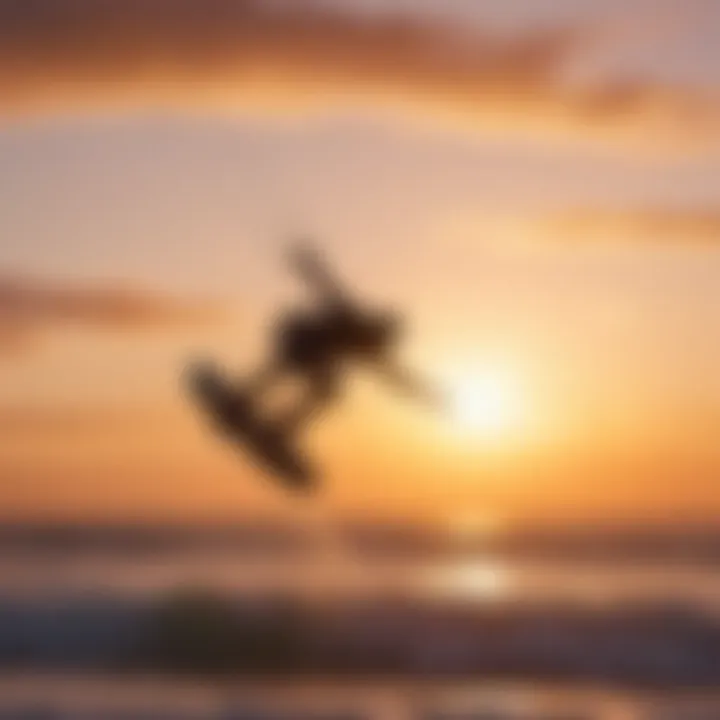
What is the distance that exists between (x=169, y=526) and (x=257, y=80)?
0.82m

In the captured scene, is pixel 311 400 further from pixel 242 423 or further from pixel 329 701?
pixel 329 701

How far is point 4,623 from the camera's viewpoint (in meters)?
2.03

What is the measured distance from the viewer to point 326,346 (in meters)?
1.68

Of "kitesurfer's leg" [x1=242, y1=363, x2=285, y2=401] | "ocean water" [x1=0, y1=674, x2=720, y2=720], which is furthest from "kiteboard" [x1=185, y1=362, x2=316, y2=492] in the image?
"ocean water" [x1=0, y1=674, x2=720, y2=720]

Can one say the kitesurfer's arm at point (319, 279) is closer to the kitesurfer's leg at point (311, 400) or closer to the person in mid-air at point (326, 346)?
the person in mid-air at point (326, 346)

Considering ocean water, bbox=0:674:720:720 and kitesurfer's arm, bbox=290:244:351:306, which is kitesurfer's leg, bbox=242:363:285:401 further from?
ocean water, bbox=0:674:720:720

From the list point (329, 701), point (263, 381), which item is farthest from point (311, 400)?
point (329, 701)

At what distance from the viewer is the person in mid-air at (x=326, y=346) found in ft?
5.50

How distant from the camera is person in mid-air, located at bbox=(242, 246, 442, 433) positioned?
168 cm

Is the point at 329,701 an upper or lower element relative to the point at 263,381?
lower

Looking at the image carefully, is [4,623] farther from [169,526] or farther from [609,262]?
[609,262]

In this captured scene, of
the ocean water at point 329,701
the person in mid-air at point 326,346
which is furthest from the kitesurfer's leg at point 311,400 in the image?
the ocean water at point 329,701

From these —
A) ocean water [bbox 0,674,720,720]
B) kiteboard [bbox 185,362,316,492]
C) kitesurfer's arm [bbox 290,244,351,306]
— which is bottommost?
ocean water [bbox 0,674,720,720]

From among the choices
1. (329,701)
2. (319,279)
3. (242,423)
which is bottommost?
(329,701)
